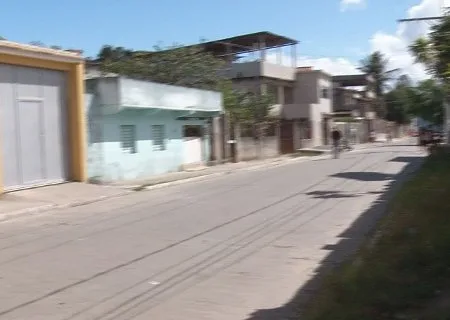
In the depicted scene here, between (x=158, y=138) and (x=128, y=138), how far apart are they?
7.99ft

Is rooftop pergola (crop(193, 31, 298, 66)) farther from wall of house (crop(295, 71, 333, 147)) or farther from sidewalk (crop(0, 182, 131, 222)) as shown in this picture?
sidewalk (crop(0, 182, 131, 222))

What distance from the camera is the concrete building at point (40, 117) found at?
1670 centimetres

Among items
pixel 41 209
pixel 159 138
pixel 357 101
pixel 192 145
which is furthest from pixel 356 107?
pixel 41 209

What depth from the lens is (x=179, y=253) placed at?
29.2 feet

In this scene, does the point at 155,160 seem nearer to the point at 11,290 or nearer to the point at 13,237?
the point at 13,237

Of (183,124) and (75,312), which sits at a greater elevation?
(183,124)

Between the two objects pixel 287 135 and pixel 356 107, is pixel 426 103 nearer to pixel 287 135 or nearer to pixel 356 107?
pixel 287 135

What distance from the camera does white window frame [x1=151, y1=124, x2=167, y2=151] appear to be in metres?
24.4

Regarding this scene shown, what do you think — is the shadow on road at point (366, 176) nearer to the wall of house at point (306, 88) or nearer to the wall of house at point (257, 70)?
the wall of house at point (257, 70)

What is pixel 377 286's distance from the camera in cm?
571

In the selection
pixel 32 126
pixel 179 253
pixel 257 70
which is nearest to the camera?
pixel 179 253

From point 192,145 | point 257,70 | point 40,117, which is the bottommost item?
point 192,145

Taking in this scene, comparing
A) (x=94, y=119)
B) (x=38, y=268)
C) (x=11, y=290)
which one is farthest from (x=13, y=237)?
(x=94, y=119)

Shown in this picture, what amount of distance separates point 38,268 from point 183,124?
1958 cm
